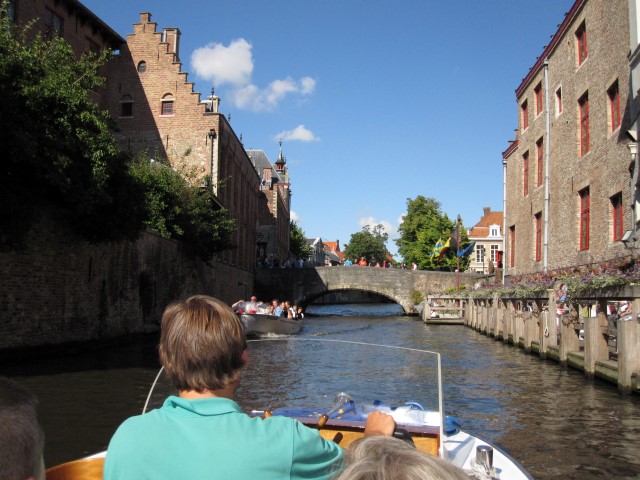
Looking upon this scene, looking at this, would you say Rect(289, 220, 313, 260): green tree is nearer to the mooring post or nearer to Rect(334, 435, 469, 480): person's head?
the mooring post

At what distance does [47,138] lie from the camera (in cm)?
1187

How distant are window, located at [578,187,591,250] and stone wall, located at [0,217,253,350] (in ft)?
43.5

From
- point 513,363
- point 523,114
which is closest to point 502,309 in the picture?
point 513,363

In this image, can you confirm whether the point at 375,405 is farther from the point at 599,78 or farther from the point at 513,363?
the point at 599,78

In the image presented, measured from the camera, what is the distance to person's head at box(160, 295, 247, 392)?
2039 millimetres

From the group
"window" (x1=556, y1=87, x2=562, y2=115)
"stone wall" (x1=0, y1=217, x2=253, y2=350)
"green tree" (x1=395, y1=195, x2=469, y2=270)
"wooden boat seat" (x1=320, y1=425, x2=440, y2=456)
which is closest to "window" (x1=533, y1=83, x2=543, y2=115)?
"window" (x1=556, y1=87, x2=562, y2=115)

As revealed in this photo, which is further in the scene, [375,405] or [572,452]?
[572,452]

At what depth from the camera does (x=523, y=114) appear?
2562 cm

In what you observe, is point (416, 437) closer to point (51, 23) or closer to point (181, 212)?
point (181, 212)

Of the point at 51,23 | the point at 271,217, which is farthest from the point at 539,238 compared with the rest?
the point at 271,217

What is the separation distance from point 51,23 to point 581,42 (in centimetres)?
1750

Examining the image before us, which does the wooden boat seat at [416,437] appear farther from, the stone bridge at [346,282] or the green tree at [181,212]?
the stone bridge at [346,282]

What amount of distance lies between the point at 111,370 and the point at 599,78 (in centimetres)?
1419

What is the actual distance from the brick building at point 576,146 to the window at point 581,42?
3 centimetres
